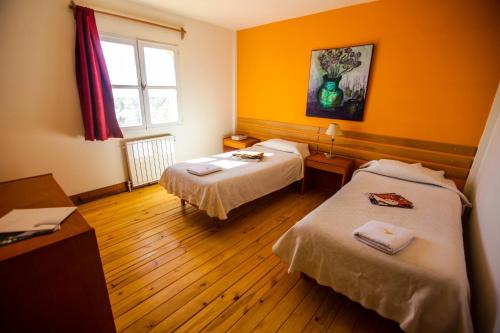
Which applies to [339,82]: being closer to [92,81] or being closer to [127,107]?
[127,107]

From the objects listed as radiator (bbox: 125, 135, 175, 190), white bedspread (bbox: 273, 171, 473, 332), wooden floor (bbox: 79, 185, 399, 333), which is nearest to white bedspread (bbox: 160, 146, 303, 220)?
wooden floor (bbox: 79, 185, 399, 333)

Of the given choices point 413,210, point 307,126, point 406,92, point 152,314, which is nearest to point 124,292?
point 152,314

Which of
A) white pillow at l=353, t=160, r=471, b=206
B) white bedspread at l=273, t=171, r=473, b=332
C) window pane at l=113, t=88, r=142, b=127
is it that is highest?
window pane at l=113, t=88, r=142, b=127

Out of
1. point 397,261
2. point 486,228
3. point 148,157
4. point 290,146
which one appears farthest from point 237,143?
point 486,228

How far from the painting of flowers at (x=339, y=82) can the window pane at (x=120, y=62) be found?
2.43m

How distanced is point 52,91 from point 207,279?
2568 millimetres

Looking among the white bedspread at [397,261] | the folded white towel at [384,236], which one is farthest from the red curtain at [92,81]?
the folded white towel at [384,236]

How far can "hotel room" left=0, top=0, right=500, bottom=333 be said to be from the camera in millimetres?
1183

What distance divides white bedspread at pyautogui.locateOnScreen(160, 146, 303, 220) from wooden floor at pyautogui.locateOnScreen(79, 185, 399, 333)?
29 centimetres

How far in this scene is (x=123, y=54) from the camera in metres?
2.92

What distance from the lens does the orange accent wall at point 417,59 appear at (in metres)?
2.18

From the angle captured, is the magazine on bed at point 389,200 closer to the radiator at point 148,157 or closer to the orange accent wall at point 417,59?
the orange accent wall at point 417,59

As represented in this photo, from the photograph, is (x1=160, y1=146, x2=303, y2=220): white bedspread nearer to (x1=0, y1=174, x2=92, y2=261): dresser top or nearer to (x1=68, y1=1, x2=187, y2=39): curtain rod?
(x1=0, y1=174, x2=92, y2=261): dresser top

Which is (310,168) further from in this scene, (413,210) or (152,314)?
(152,314)
